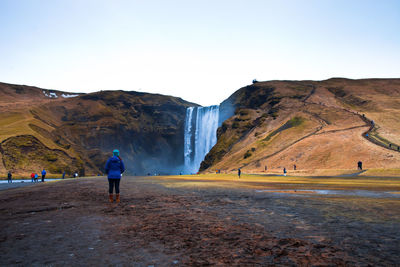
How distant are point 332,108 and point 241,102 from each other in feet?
98.5

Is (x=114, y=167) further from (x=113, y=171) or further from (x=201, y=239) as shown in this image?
(x=201, y=239)

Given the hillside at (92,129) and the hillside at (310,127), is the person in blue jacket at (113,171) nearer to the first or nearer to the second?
the hillside at (310,127)

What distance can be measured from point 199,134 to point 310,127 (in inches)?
1491

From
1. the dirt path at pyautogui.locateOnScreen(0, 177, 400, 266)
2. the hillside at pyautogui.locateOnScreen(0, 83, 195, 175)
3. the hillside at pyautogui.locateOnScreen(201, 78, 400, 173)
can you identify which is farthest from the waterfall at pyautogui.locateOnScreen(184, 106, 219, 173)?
the dirt path at pyautogui.locateOnScreen(0, 177, 400, 266)

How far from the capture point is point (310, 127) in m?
68.8

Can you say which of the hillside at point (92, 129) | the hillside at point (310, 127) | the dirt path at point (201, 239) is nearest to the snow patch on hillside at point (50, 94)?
the hillside at point (92, 129)

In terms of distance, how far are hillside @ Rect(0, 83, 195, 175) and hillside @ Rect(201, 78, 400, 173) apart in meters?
31.2

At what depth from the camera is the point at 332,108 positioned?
76000 mm

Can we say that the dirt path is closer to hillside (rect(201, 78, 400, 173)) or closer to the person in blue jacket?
the person in blue jacket

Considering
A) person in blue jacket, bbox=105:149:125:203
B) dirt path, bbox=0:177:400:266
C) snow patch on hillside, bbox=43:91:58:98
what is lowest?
dirt path, bbox=0:177:400:266

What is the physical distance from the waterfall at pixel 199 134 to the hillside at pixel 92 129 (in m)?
14.8

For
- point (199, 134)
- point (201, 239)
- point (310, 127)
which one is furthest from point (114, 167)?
point (199, 134)

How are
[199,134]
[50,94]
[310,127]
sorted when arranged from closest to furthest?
[310,127] → [199,134] → [50,94]

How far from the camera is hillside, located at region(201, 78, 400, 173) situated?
50.4m
